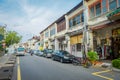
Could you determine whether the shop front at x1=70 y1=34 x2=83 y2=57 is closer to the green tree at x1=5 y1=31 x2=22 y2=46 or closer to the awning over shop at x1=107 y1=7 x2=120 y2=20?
the awning over shop at x1=107 y1=7 x2=120 y2=20

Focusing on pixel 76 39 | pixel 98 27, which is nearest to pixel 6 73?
pixel 98 27

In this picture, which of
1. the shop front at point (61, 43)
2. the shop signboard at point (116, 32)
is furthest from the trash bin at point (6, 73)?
the shop front at point (61, 43)

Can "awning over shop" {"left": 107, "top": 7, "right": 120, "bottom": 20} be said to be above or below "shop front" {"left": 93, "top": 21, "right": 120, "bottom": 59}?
above

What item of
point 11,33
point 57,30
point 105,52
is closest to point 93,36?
point 105,52

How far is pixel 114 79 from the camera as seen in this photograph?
39.1ft

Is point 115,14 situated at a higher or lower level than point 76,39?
higher

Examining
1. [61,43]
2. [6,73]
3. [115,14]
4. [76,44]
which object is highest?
[115,14]

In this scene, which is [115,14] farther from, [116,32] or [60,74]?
[60,74]

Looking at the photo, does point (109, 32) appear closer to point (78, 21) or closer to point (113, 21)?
point (113, 21)

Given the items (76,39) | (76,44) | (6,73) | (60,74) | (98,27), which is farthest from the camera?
(76,44)

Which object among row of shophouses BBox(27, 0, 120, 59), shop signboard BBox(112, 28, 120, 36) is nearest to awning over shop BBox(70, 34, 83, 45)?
row of shophouses BBox(27, 0, 120, 59)

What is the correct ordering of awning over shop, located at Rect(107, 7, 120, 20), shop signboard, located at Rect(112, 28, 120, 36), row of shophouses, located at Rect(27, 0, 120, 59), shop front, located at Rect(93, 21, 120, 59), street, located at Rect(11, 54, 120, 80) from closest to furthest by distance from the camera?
1. street, located at Rect(11, 54, 120, 80)
2. awning over shop, located at Rect(107, 7, 120, 20)
3. shop signboard, located at Rect(112, 28, 120, 36)
4. row of shophouses, located at Rect(27, 0, 120, 59)
5. shop front, located at Rect(93, 21, 120, 59)

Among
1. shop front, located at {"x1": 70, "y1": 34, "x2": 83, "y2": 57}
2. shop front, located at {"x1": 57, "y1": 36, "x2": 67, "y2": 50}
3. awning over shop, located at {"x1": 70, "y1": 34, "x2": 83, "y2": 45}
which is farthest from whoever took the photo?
shop front, located at {"x1": 57, "y1": 36, "x2": 67, "y2": 50}

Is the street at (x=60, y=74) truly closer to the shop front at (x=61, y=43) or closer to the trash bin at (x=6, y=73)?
the trash bin at (x=6, y=73)
